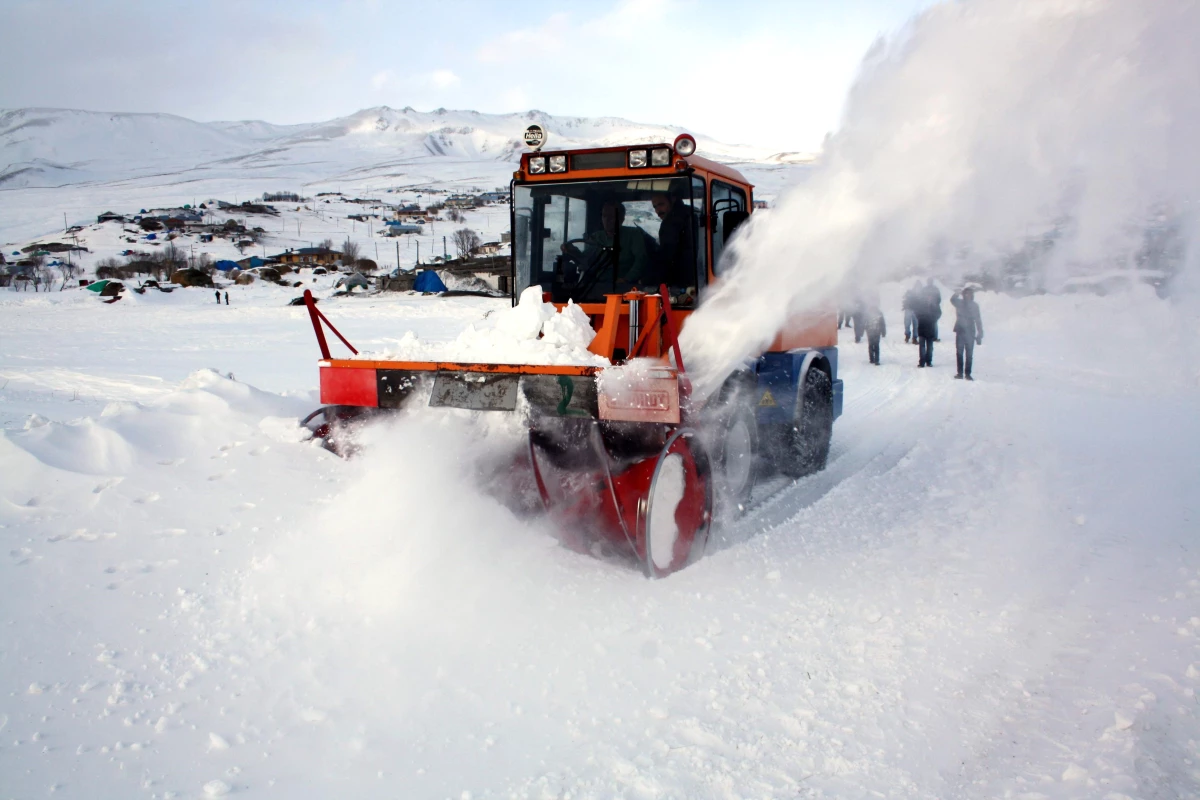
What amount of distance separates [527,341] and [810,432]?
2.96m

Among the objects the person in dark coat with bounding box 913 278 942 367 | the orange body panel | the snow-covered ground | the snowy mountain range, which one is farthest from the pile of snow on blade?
the snowy mountain range

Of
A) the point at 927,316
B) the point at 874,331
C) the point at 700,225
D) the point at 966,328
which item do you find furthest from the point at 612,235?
the point at 874,331

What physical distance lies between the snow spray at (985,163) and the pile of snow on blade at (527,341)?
2.45ft

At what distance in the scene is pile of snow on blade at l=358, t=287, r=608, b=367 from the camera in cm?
429

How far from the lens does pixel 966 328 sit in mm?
12461

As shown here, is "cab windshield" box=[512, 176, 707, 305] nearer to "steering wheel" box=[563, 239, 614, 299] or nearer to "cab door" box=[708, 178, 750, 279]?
"steering wheel" box=[563, 239, 614, 299]

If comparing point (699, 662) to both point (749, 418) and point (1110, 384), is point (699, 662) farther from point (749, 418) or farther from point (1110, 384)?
point (1110, 384)

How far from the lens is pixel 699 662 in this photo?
10.6 ft

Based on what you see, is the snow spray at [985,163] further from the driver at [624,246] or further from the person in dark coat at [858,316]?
the driver at [624,246]

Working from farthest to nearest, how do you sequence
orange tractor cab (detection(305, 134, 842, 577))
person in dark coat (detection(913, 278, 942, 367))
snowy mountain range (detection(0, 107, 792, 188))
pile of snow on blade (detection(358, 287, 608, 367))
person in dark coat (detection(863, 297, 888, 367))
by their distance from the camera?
snowy mountain range (detection(0, 107, 792, 188)) → person in dark coat (detection(863, 297, 888, 367)) → person in dark coat (detection(913, 278, 942, 367)) → pile of snow on blade (detection(358, 287, 608, 367)) → orange tractor cab (detection(305, 134, 842, 577))

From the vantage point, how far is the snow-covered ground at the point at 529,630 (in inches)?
101

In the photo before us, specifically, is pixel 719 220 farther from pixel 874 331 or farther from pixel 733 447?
pixel 874 331

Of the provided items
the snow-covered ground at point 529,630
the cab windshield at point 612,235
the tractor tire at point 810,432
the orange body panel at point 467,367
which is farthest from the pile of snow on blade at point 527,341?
the tractor tire at point 810,432

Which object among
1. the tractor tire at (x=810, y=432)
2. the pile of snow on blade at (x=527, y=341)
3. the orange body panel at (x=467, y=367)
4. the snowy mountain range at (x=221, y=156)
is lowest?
the tractor tire at (x=810, y=432)
